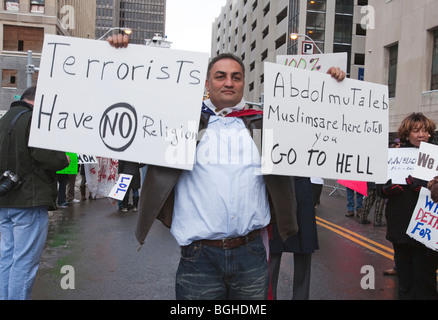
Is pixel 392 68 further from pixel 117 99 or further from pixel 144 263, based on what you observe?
pixel 117 99

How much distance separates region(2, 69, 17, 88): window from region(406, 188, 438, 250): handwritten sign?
126 ft

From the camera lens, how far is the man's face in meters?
2.33

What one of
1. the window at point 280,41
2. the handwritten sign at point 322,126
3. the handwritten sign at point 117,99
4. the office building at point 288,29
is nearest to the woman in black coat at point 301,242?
the handwritten sign at point 322,126

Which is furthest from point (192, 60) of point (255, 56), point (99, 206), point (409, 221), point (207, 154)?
point (255, 56)

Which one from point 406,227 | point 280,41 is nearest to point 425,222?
point 406,227

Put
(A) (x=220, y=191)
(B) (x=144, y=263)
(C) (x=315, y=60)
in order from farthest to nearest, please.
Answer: (B) (x=144, y=263) → (C) (x=315, y=60) → (A) (x=220, y=191)

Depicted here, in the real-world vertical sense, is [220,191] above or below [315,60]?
below

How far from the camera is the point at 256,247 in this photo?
2.31 meters

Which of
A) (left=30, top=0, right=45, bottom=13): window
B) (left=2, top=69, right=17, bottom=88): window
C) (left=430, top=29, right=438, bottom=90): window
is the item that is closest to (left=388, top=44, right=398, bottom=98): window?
(left=430, top=29, right=438, bottom=90): window

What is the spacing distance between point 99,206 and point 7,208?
24.3 ft

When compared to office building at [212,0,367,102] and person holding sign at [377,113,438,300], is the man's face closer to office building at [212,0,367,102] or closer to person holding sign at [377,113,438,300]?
person holding sign at [377,113,438,300]

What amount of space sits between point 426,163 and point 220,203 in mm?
2237

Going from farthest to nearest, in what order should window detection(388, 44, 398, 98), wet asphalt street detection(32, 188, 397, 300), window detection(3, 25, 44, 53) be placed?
window detection(3, 25, 44, 53)
window detection(388, 44, 398, 98)
wet asphalt street detection(32, 188, 397, 300)
